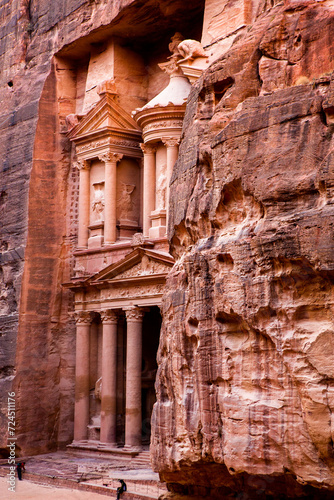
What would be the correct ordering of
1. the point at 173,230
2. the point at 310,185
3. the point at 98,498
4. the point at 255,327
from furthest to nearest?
the point at 98,498, the point at 173,230, the point at 255,327, the point at 310,185

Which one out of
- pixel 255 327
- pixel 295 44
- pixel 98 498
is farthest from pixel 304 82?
pixel 98 498

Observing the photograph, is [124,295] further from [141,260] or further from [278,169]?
[278,169]

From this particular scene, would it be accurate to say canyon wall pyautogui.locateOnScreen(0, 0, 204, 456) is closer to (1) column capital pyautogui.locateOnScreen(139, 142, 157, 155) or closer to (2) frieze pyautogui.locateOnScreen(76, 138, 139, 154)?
(2) frieze pyautogui.locateOnScreen(76, 138, 139, 154)

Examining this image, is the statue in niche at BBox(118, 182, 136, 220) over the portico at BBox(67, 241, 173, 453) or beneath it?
over

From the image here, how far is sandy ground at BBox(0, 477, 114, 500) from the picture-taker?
16484 mm

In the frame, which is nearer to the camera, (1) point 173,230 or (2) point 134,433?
(1) point 173,230

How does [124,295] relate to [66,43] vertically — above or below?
below

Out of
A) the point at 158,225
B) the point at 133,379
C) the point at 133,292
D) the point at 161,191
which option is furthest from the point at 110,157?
the point at 133,379

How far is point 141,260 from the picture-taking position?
20578 mm

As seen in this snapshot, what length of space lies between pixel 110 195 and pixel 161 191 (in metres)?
1.93

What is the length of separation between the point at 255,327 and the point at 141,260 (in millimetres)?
11243

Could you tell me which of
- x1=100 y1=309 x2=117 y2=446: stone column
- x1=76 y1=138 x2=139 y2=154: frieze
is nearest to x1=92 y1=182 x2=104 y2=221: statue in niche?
x1=76 y1=138 x2=139 y2=154: frieze

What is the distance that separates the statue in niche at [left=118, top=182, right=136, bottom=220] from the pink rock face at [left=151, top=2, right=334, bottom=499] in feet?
38.1

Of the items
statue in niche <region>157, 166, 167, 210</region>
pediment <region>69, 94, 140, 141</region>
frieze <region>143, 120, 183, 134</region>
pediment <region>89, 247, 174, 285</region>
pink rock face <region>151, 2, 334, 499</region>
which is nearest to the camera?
pink rock face <region>151, 2, 334, 499</region>
